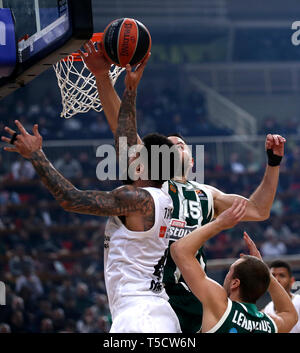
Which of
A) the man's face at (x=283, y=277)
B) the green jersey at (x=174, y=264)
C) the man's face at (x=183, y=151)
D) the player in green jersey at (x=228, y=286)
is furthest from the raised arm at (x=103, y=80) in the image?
the man's face at (x=283, y=277)

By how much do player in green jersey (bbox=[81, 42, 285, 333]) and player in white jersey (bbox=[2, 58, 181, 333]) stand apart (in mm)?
542

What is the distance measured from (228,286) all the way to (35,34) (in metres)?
1.80

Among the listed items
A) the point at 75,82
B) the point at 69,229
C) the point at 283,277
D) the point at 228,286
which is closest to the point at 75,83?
the point at 75,82

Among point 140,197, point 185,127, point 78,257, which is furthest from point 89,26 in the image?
point 185,127

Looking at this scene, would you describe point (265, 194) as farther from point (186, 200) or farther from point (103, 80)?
point (103, 80)

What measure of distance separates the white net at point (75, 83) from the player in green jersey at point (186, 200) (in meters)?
0.35

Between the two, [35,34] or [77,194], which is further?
[35,34]

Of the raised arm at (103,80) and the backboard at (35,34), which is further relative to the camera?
the raised arm at (103,80)

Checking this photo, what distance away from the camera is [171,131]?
14953 mm

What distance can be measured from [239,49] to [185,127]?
205 inches

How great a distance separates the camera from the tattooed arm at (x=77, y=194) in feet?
9.73

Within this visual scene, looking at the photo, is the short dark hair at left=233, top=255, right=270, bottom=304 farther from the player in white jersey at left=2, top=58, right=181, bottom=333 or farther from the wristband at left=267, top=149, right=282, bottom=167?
the wristband at left=267, top=149, right=282, bottom=167

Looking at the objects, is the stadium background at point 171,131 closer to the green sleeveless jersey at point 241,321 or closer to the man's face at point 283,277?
the man's face at point 283,277

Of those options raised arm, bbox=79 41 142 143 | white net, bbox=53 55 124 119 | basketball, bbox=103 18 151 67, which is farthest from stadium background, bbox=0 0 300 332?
basketball, bbox=103 18 151 67
